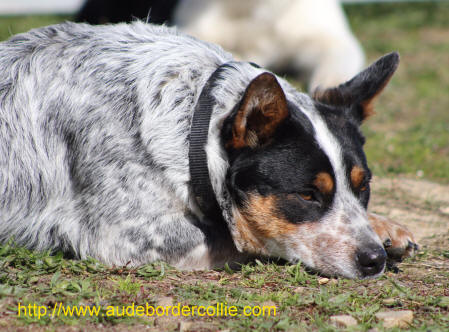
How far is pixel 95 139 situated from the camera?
3596 millimetres

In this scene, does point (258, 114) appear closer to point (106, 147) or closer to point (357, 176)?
point (357, 176)

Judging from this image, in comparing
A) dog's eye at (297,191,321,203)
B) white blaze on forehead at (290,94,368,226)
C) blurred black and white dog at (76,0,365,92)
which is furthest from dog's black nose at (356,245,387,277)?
blurred black and white dog at (76,0,365,92)

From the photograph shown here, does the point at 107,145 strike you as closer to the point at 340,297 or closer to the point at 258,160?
the point at 258,160

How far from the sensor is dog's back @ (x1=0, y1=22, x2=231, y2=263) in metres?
3.55

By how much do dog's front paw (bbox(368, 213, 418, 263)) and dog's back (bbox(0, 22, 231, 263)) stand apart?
3.64 feet

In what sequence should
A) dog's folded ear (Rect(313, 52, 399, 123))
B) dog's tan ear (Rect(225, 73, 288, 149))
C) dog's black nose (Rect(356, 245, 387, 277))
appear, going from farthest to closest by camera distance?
dog's folded ear (Rect(313, 52, 399, 123)) < dog's black nose (Rect(356, 245, 387, 277)) < dog's tan ear (Rect(225, 73, 288, 149))

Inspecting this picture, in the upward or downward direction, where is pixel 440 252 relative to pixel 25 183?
downward

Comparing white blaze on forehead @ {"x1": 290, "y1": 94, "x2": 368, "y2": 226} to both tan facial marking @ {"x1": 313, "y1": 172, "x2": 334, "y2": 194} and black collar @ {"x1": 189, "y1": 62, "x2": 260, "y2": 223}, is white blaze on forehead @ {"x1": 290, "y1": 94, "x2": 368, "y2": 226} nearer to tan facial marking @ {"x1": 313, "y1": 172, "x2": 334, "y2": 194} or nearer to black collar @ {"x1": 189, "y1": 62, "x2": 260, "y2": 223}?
tan facial marking @ {"x1": 313, "y1": 172, "x2": 334, "y2": 194}

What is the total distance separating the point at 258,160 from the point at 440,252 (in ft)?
4.70

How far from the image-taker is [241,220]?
357cm

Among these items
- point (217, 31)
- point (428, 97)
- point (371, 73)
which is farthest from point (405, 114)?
point (371, 73)

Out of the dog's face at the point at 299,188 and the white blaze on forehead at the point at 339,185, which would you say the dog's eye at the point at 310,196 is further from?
the white blaze on forehead at the point at 339,185

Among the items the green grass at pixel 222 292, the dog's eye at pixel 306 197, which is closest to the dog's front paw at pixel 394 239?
the green grass at pixel 222 292

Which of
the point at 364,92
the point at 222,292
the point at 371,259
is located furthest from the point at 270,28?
the point at 222,292
